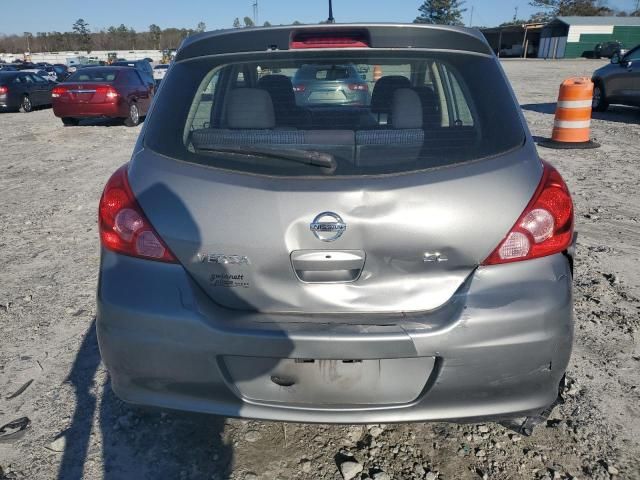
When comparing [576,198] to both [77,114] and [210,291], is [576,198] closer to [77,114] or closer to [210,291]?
[210,291]

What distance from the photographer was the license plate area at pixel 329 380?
176 centimetres

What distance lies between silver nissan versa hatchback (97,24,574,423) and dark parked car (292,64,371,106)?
0.63m

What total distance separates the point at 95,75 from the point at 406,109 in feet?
43.3

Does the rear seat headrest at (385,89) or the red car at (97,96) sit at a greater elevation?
the rear seat headrest at (385,89)

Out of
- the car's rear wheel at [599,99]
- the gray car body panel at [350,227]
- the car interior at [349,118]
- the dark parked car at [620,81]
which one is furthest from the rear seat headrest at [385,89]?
A: the car's rear wheel at [599,99]

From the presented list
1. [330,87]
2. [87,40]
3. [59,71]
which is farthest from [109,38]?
[330,87]

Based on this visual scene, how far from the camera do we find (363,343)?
171cm

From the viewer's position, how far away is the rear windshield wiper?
6.08 ft

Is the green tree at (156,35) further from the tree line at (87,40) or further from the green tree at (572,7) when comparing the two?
the green tree at (572,7)

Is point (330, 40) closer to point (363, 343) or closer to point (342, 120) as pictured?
point (342, 120)

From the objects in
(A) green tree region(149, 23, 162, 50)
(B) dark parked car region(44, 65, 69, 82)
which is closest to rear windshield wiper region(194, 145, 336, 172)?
(B) dark parked car region(44, 65, 69, 82)

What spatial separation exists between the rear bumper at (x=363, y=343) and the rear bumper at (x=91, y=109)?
12.0 meters

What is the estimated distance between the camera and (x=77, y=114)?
12719mm

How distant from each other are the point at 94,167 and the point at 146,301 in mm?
7554
